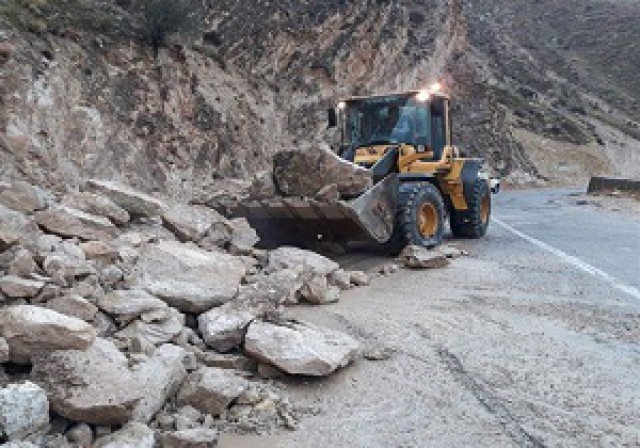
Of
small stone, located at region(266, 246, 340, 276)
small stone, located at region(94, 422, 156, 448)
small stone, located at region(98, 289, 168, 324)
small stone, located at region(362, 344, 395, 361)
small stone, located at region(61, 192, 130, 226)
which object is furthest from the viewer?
small stone, located at region(266, 246, 340, 276)

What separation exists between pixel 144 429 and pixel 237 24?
21316 millimetres

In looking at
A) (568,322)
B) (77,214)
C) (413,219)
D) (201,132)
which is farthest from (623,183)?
(77,214)

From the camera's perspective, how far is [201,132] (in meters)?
18.8

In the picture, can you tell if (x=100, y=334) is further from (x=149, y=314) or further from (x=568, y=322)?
(x=568, y=322)

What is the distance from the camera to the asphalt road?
362cm

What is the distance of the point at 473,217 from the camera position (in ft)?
37.1

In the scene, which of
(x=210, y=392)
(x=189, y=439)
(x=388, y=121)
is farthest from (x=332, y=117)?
(x=189, y=439)

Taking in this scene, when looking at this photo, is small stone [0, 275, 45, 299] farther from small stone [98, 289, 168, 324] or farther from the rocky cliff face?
the rocky cliff face

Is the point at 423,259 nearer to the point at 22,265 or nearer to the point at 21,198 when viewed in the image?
the point at 21,198

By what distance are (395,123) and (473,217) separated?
84.5 inches

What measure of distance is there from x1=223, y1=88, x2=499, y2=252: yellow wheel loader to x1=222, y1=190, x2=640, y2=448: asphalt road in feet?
2.52

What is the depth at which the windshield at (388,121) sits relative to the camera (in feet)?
34.3

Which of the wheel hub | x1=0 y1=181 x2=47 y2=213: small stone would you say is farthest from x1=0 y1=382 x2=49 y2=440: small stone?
the wheel hub

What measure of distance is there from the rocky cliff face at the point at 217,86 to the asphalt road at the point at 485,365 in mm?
6545
